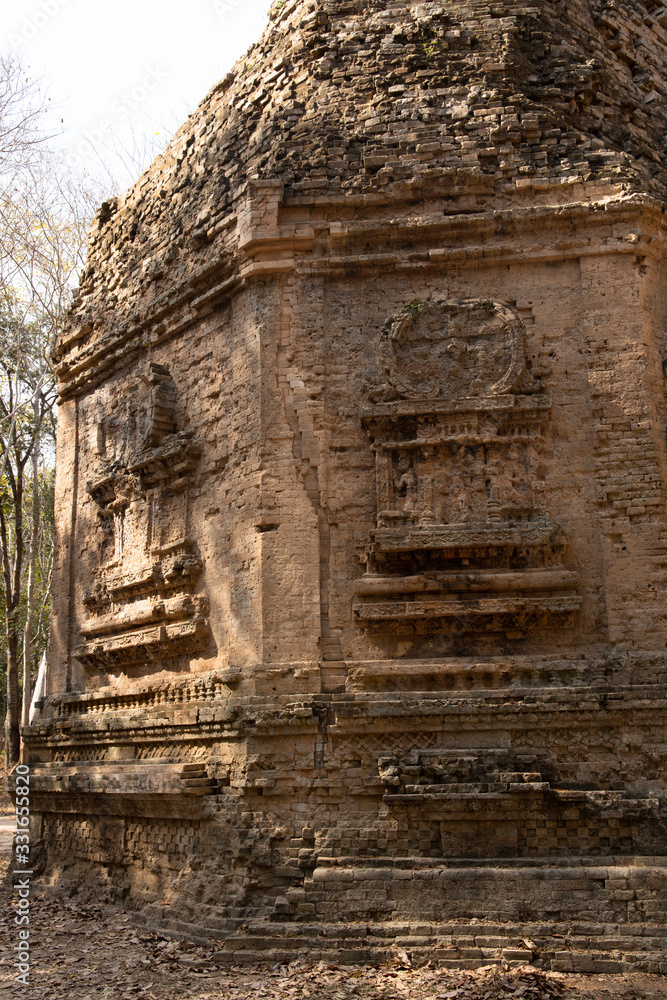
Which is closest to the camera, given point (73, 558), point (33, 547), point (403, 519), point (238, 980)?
point (238, 980)

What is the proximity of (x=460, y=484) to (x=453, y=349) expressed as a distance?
1.33m

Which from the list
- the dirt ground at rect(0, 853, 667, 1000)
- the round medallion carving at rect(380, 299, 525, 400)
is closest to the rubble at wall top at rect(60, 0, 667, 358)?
the round medallion carving at rect(380, 299, 525, 400)

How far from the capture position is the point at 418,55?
902 cm

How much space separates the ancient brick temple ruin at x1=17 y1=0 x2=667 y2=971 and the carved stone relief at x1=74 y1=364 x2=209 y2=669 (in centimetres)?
7

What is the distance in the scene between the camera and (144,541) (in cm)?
1002

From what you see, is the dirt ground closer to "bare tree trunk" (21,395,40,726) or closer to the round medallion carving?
the round medallion carving

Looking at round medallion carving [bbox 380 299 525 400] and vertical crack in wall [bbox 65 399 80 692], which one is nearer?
round medallion carving [bbox 380 299 525 400]

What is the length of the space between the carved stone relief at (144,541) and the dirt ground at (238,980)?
289 centimetres

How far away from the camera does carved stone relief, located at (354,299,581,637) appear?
7.61 m

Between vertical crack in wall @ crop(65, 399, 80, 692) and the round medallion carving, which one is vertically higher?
the round medallion carving

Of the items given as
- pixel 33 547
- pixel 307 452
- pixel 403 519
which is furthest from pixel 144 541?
pixel 33 547

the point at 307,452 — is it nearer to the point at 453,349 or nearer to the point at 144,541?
the point at 453,349

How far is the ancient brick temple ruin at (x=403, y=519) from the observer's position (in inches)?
274

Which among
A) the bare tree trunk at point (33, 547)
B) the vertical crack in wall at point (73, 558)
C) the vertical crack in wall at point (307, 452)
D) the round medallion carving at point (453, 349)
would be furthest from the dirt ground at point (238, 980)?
the bare tree trunk at point (33, 547)
